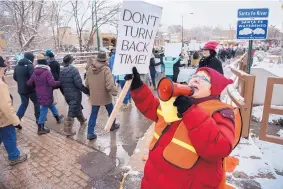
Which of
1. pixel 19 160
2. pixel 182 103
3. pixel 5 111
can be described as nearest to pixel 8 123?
pixel 5 111

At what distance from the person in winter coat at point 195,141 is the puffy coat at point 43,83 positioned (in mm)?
3913

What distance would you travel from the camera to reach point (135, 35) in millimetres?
2449

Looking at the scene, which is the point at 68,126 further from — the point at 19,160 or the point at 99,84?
the point at 19,160

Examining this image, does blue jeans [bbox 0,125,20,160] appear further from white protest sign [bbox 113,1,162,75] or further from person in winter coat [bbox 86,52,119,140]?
white protest sign [bbox 113,1,162,75]

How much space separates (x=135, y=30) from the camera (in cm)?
244

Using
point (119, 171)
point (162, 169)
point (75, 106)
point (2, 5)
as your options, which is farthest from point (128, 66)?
point (2, 5)

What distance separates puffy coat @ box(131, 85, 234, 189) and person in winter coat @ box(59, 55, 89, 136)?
3442mm

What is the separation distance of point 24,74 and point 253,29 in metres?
5.61

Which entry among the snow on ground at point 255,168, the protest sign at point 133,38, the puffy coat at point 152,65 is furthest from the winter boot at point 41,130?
the puffy coat at point 152,65

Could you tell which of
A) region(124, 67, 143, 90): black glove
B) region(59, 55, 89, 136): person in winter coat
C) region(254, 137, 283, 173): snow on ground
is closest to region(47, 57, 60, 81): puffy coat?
region(59, 55, 89, 136): person in winter coat

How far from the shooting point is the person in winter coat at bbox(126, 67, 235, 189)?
1.57 meters

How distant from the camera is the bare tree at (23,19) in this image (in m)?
23.0

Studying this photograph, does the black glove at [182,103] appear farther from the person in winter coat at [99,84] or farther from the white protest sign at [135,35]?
the person in winter coat at [99,84]

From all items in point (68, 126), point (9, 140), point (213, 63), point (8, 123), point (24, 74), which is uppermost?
point (213, 63)
